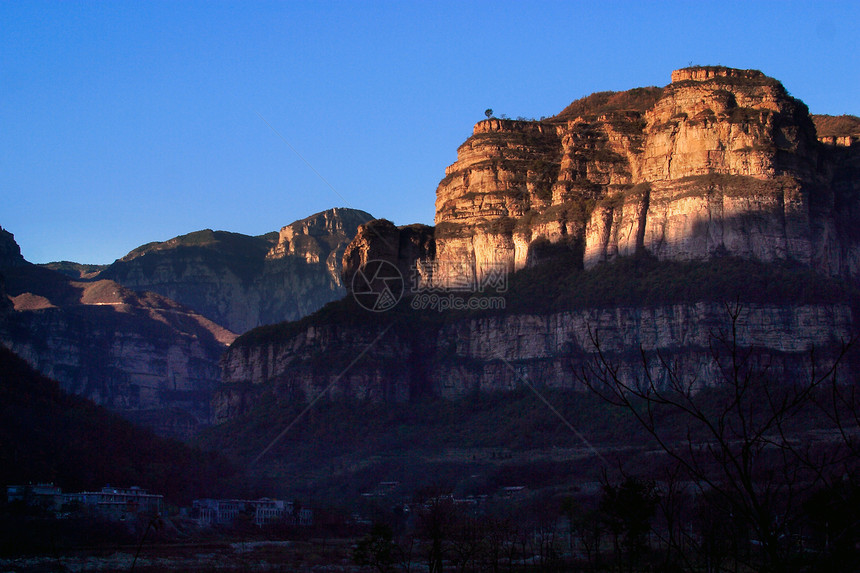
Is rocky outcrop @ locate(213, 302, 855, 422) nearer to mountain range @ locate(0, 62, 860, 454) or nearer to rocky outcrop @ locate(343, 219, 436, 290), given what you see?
mountain range @ locate(0, 62, 860, 454)

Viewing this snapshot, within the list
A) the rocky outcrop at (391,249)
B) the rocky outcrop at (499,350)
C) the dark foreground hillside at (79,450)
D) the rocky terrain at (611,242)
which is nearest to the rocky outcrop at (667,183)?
the rocky terrain at (611,242)

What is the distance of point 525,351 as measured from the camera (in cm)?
11694

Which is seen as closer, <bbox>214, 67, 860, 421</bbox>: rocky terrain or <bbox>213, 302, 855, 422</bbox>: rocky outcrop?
<bbox>213, 302, 855, 422</bbox>: rocky outcrop

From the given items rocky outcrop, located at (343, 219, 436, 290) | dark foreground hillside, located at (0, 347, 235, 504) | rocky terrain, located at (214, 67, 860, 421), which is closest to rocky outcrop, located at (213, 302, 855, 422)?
rocky terrain, located at (214, 67, 860, 421)

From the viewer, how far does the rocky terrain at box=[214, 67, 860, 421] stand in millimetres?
105000

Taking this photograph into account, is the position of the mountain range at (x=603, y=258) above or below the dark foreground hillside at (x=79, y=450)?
above

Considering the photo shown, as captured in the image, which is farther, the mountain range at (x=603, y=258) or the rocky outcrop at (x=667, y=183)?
the rocky outcrop at (x=667, y=183)

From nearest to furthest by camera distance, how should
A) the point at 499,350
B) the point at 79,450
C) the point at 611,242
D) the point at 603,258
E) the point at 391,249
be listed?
1. the point at 79,450
2. the point at 603,258
3. the point at 611,242
4. the point at 499,350
5. the point at 391,249

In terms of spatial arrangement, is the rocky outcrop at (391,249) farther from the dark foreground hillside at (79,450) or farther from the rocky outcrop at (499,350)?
the dark foreground hillside at (79,450)

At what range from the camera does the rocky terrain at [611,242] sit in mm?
105000

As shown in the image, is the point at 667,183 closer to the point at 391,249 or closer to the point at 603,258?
the point at 603,258

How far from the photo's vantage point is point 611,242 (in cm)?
11712

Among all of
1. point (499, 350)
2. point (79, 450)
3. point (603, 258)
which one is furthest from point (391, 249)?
point (79, 450)

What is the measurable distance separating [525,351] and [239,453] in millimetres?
33208
